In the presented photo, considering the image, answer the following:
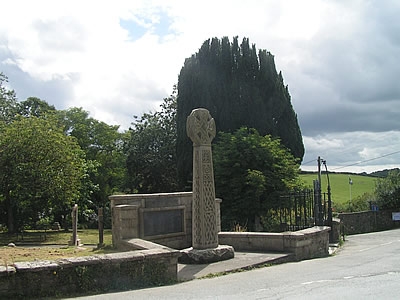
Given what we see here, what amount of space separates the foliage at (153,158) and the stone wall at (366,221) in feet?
50.8

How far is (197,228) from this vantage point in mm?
11531

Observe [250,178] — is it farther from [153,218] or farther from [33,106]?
[33,106]

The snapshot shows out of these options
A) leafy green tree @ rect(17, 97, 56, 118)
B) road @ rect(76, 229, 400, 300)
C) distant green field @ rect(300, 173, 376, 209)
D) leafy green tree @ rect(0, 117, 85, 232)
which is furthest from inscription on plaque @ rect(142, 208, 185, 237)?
distant green field @ rect(300, 173, 376, 209)

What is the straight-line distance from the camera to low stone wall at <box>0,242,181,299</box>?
289 inches

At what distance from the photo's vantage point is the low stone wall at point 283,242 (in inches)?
494

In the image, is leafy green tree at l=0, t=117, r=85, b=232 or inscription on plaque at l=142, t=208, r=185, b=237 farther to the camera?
leafy green tree at l=0, t=117, r=85, b=232

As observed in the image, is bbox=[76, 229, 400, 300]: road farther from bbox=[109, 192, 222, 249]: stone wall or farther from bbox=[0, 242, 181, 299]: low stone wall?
bbox=[109, 192, 222, 249]: stone wall

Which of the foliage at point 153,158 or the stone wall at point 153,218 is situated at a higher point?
the foliage at point 153,158

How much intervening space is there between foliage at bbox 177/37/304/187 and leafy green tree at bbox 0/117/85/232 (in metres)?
11.0

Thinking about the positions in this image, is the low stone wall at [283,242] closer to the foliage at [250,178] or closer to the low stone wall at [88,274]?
the low stone wall at [88,274]

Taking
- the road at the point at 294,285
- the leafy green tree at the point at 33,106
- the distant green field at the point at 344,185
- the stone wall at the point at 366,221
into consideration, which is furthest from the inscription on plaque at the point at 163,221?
the distant green field at the point at 344,185

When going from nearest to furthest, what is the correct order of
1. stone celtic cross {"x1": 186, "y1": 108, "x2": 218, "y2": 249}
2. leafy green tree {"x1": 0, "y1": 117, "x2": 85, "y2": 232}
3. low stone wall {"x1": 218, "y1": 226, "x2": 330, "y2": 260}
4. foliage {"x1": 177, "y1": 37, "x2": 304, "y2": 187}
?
stone celtic cross {"x1": 186, "y1": 108, "x2": 218, "y2": 249} → low stone wall {"x1": 218, "y1": 226, "x2": 330, "y2": 260} → leafy green tree {"x1": 0, "y1": 117, "x2": 85, "y2": 232} → foliage {"x1": 177, "y1": 37, "x2": 304, "y2": 187}

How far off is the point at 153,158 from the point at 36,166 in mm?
17154

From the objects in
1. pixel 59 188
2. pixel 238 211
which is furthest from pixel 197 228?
pixel 59 188
